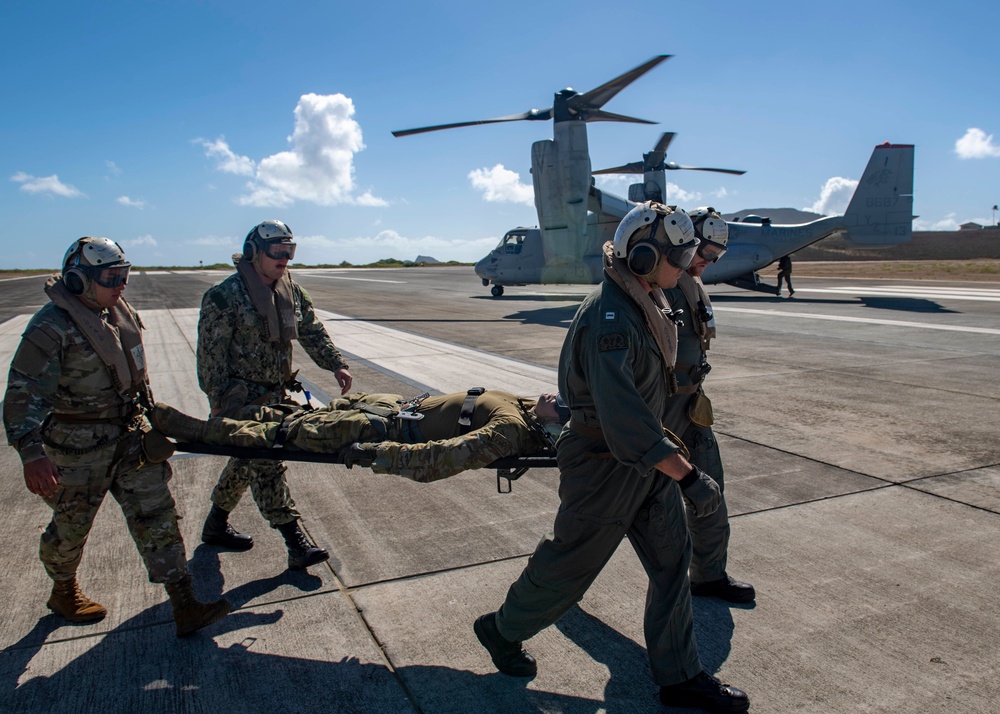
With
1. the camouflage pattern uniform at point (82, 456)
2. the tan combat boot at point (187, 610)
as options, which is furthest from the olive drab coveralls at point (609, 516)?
the camouflage pattern uniform at point (82, 456)

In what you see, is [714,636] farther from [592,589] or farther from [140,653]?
[140,653]

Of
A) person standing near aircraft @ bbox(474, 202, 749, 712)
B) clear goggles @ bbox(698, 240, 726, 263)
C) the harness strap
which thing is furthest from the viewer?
the harness strap

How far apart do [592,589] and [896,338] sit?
1244 cm

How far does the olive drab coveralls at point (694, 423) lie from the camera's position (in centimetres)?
390

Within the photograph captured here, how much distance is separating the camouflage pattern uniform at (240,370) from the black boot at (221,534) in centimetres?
7

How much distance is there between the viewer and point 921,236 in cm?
8219

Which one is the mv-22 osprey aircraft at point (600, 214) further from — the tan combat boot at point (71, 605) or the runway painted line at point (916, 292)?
the tan combat boot at point (71, 605)

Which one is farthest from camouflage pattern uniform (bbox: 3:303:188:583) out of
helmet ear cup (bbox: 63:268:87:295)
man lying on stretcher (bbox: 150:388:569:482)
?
man lying on stretcher (bbox: 150:388:569:482)

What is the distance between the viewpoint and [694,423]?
13.2 feet

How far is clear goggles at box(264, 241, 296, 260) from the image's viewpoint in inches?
175

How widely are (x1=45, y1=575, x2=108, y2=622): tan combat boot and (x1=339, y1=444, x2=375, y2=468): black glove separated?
1.49 m

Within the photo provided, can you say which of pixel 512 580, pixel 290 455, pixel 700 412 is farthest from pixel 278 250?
pixel 700 412

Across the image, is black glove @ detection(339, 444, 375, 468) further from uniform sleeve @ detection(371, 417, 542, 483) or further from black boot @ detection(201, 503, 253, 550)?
black boot @ detection(201, 503, 253, 550)

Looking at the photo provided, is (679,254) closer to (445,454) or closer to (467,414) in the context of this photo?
(445,454)
